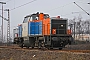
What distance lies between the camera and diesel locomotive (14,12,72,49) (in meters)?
18.3

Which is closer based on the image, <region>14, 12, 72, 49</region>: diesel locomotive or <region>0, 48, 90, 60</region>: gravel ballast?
<region>0, 48, 90, 60</region>: gravel ballast

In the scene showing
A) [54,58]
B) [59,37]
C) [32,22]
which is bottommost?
[54,58]

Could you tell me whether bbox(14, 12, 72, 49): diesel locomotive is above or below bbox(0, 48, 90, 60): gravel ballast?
above

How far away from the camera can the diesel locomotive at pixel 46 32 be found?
1828 cm

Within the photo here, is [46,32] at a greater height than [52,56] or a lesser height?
greater

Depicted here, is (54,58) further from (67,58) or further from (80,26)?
(80,26)

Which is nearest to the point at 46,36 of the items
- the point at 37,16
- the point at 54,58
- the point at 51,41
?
the point at 51,41

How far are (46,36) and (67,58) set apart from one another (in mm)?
7924

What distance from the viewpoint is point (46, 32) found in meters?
19.3

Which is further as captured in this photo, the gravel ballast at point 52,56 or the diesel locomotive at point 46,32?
the diesel locomotive at point 46,32

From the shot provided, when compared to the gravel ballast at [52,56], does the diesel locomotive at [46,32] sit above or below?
above

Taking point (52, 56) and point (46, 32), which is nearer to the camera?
point (52, 56)

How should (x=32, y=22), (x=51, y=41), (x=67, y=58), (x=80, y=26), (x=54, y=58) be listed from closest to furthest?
(x=67, y=58) < (x=54, y=58) < (x=51, y=41) < (x=32, y=22) < (x=80, y=26)

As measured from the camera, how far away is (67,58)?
1067 cm
